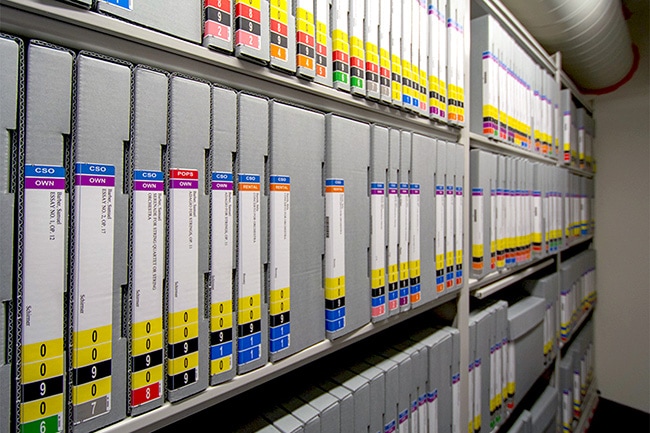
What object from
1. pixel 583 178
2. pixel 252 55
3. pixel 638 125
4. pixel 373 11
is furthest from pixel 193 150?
pixel 638 125

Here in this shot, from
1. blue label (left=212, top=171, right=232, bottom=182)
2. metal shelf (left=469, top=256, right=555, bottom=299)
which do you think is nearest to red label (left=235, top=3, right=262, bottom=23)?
blue label (left=212, top=171, right=232, bottom=182)

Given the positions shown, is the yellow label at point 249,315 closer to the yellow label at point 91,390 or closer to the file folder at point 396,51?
the yellow label at point 91,390

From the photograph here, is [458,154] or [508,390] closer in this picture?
[458,154]

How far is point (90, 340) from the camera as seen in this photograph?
409 mm

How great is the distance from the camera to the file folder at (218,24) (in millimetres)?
508

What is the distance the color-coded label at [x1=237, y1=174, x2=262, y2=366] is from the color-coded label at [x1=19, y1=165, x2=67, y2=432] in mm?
220

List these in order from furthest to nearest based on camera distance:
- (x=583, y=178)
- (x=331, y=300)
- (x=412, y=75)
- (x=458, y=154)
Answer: (x=583, y=178), (x=458, y=154), (x=412, y=75), (x=331, y=300)

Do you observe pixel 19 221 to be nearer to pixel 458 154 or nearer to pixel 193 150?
pixel 193 150

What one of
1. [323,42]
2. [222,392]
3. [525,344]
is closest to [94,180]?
[222,392]

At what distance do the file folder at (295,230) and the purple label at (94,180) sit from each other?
0.75ft

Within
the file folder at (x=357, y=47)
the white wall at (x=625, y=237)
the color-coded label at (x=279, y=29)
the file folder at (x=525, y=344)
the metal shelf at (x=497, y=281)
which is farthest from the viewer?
the white wall at (x=625, y=237)

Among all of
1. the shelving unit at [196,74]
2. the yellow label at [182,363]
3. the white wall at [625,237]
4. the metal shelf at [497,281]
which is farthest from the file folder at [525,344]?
the white wall at [625,237]

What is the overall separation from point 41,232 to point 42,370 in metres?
0.15

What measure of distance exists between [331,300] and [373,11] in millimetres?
587
